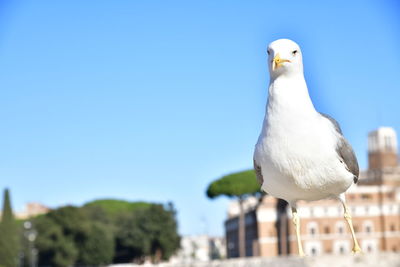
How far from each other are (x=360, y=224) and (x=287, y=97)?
234 ft

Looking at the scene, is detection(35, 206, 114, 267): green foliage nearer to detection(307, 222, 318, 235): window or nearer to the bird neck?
detection(307, 222, 318, 235): window

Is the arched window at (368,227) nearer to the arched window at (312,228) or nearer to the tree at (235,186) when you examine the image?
the arched window at (312,228)

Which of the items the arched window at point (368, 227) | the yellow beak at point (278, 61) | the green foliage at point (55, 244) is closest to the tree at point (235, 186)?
the arched window at point (368, 227)

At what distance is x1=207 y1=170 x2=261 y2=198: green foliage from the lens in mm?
68312

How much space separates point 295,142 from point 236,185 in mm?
63099

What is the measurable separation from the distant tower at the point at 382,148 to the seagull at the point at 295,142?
363 ft

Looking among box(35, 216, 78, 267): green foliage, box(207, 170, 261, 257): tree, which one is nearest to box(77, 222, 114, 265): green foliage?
box(35, 216, 78, 267): green foliage

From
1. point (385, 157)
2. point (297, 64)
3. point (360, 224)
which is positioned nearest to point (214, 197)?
point (360, 224)

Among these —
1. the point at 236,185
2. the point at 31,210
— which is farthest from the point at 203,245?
the point at 236,185

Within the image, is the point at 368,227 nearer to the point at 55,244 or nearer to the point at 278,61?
the point at 55,244

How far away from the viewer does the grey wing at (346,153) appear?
5.88 m

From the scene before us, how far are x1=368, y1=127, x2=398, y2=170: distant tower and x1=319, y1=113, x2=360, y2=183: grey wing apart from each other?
110 meters

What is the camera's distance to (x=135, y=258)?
7419 cm

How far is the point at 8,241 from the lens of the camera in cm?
6938
